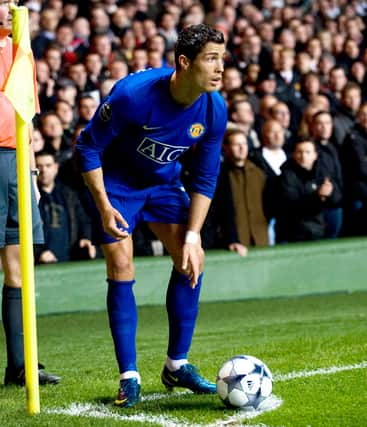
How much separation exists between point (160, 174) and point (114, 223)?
500mm

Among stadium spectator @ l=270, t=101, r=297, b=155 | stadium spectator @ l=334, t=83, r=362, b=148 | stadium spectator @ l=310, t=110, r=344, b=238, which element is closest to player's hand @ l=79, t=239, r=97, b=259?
stadium spectator @ l=310, t=110, r=344, b=238

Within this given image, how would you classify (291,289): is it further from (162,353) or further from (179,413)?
(179,413)

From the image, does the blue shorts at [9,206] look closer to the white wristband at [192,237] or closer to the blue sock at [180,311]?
the blue sock at [180,311]

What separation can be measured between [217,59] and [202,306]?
5072 mm

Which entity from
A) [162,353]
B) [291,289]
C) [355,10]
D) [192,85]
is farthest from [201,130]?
[355,10]

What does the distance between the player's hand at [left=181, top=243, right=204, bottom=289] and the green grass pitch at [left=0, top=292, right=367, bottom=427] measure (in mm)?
681

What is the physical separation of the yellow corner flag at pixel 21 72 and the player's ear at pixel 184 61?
2.75ft

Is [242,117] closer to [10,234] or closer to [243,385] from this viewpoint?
[10,234]

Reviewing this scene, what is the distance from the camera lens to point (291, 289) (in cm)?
1066

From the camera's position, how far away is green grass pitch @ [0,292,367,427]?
5.12 metres

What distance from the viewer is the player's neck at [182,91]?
5.38m

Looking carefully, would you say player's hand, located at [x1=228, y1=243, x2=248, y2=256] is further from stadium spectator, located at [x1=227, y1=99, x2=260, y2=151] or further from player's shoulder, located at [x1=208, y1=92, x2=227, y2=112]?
player's shoulder, located at [x1=208, y1=92, x2=227, y2=112]

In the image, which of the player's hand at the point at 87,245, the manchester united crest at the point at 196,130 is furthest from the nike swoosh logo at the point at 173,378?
the player's hand at the point at 87,245

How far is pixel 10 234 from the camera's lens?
20.5ft
